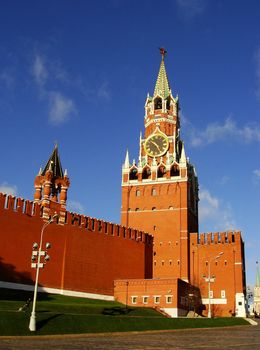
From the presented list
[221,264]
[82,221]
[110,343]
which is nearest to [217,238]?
[221,264]

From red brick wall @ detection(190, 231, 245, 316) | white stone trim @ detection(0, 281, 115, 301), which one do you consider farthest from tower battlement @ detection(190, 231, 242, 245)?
white stone trim @ detection(0, 281, 115, 301)

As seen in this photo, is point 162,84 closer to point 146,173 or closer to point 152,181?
point 146,173

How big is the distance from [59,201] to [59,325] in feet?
74.6

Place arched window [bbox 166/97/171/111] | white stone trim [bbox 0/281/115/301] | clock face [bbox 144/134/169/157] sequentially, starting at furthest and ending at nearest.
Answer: arched window [bbox 166/97/171/111] → clock face [bbox 144/134/169/157] → white stone trim [bbox 0/281/115/301]

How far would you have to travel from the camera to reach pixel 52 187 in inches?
2117

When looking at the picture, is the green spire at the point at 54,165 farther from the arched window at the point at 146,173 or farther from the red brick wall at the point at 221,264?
the red brick wall at the point at 221,264

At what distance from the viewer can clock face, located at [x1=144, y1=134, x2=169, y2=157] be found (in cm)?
7075

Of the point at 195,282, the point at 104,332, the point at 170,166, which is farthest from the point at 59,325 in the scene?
the point at 170,166

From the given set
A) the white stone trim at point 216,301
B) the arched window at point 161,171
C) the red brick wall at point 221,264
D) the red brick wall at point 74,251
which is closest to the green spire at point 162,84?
the arched window at point 161,171

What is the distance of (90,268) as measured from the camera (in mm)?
49781

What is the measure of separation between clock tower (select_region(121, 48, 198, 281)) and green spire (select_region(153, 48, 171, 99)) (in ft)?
0.53

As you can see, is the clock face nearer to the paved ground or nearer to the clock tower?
the clock tower

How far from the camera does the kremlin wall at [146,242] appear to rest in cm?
4447

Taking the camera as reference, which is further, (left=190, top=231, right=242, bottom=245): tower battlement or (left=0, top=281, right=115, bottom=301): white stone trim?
(left=190, top=231, right=242, bottom=245): tower battlement
